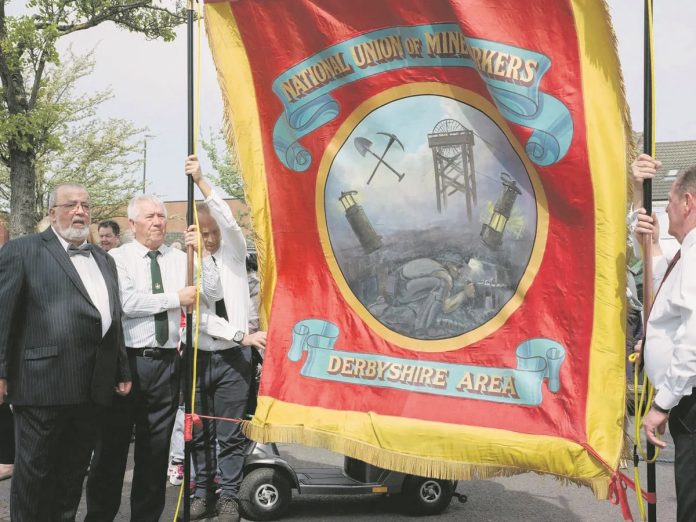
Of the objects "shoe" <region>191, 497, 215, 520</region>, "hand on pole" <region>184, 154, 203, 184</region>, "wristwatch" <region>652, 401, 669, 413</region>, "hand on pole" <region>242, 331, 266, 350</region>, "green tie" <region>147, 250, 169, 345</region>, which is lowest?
"shoe" <region>191, 497, 215, 520</region>

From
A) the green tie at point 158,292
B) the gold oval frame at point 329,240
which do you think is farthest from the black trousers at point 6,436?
the gold oval frame at point 329,240

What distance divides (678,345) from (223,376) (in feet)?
9.02

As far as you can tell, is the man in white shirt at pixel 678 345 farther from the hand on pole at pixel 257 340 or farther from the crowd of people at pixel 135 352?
the hand on pole at pixel 257 340

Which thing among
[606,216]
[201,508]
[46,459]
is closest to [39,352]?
[46,459]

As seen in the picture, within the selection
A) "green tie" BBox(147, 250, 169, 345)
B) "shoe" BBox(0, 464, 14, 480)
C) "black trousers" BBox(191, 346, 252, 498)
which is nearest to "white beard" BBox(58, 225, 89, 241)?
"green tie" BBox(147, 250, 169, 345)

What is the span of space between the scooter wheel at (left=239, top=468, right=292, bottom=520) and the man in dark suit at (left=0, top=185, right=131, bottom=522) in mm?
1157

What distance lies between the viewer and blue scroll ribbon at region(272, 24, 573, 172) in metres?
3.35

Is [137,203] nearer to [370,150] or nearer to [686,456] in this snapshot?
[370,150]

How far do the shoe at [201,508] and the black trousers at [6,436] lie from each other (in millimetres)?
1949

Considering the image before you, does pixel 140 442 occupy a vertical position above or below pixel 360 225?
below

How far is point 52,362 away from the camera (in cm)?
384

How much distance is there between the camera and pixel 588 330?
3365mm

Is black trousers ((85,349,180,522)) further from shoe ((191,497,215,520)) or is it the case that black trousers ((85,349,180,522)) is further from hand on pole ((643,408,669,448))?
hand on pole ((643,408,669,448))

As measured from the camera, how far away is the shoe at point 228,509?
4.62m
